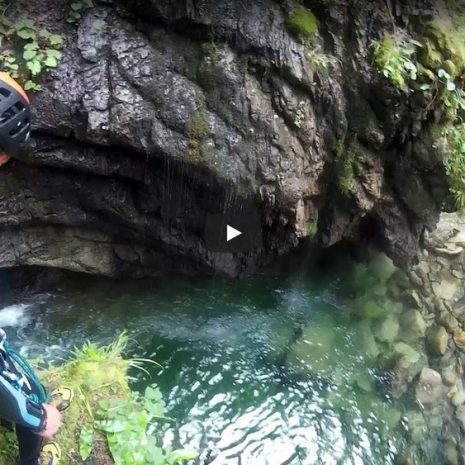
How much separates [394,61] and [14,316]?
184 inches

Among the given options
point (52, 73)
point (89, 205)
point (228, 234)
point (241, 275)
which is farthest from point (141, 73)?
point (241, 275)

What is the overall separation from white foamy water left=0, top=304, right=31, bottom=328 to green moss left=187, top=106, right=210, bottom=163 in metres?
2.68

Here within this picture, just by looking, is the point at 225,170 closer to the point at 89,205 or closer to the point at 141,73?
the point at 141,73

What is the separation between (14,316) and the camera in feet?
18.4

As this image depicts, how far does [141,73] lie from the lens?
4.41 meters

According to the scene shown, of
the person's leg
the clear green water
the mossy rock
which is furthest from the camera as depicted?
the clear green water

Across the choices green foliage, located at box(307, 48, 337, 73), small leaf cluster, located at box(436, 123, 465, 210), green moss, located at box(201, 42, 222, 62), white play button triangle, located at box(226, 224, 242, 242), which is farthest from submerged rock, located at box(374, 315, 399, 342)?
green moss, located at box(201, 42, 222, 62)

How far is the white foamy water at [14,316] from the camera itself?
18.1ft

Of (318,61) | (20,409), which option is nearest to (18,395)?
(20,409)

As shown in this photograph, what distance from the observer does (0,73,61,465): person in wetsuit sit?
1956 mm

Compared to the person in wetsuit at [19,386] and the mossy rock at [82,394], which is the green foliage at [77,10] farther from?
the mossy rock at [82,394]

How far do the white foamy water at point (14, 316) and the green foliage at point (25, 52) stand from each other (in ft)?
8.33
